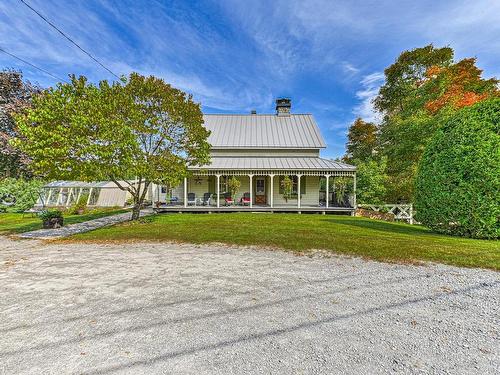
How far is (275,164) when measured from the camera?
1755 centimetres

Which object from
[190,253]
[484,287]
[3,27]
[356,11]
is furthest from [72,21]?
[484,287]

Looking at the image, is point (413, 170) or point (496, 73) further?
point (496, 73)

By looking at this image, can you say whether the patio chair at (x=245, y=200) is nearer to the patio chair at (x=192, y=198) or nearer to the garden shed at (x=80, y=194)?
the patio chair at (x=192, y=198)

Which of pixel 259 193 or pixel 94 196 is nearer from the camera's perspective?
pixel 259 193

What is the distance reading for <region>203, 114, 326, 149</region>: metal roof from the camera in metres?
20.3

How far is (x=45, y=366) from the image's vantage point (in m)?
2.33

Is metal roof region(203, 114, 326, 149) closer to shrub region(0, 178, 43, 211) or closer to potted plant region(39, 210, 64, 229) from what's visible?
potted plant region(39, 210, 64, 229)

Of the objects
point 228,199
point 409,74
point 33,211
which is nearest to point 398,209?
point 228,199

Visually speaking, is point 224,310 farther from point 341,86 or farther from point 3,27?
point 341,86

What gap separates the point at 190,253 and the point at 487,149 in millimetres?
9186

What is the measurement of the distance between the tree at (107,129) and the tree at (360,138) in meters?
22.0

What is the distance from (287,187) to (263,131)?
271 inches

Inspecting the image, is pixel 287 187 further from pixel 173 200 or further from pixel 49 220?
pixel 49 220

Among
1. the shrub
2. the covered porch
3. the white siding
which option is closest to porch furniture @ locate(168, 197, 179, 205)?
the covered porch
